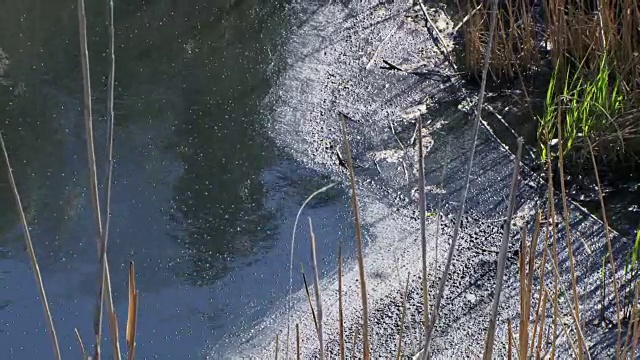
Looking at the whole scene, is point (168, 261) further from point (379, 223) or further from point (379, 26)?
point (379, 26)

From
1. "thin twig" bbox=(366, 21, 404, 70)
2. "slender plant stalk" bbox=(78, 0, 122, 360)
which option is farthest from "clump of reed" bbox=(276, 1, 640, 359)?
"thin twig" bbox=(366, 21, 404, 70)

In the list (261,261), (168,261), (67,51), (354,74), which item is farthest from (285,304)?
(67,51)

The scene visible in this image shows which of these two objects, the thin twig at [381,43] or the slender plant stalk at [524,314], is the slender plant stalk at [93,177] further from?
the thin twig at [381,43]

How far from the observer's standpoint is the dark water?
209cm

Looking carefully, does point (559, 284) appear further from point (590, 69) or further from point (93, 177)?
point (93, 177)

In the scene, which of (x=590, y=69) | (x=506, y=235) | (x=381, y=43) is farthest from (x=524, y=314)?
(x=381, y=43)

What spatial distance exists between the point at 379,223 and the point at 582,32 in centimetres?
104

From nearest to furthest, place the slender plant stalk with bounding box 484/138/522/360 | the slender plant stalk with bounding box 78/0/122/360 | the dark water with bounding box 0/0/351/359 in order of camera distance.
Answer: the slender plant stalk with bounding box 78/0/122/360 → the slender plant stalk with bounding box 484/138/522/360 → the dark water with bounding box 0/0/351/359

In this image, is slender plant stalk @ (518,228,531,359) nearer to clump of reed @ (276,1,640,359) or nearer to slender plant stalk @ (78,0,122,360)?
clump of reed @ (276,1,640,359)

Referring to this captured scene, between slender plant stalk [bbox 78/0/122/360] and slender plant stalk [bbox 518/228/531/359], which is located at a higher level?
slender plant stalk [bbox 78/0/122/360]

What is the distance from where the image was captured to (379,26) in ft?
12.0

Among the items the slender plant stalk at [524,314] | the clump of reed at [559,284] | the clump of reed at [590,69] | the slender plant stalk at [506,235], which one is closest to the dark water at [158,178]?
the clump of reed at [559,284]

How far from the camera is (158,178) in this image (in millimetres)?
2588

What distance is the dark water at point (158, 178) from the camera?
209cm
